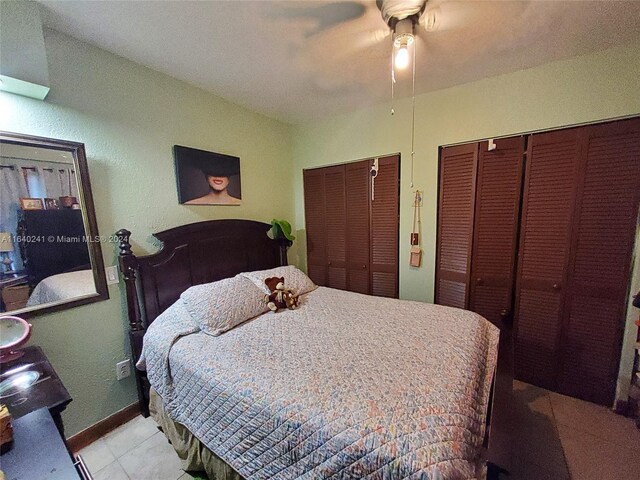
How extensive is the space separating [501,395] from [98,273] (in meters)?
2.33

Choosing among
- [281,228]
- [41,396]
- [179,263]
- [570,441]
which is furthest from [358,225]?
[41,396]

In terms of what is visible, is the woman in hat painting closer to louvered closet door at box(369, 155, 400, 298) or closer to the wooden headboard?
the wooden headboard

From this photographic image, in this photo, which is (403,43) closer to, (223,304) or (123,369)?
(223,304)

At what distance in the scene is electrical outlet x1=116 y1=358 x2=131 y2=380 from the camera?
5.56ft

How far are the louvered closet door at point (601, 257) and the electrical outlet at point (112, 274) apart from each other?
308 cm

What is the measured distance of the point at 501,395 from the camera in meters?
1.25

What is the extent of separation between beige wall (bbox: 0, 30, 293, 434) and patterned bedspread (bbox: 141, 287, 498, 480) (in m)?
0.35

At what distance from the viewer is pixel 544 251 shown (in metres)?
1.87

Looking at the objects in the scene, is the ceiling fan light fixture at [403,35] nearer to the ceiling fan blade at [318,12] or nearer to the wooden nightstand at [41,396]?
the ceiling fan blade at [318,12]

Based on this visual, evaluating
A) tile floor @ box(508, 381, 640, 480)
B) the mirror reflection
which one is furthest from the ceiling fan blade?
tile floor @ box(508, 381, 640, 480)

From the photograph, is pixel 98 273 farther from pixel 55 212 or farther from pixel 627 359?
pixel 627 359

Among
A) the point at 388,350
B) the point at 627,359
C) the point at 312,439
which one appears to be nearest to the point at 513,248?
the point at 627,359

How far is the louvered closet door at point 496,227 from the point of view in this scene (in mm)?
1933

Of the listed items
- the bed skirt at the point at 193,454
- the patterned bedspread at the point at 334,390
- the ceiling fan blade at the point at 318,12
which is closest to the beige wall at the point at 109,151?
the patterned bedspread at the point at 334,390
